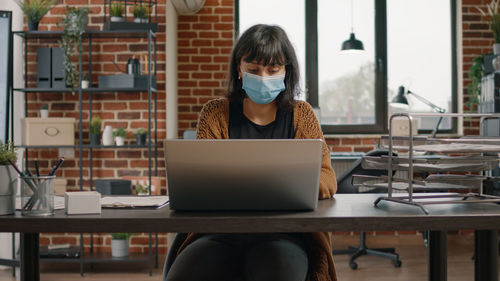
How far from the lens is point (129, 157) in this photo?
12.5ft

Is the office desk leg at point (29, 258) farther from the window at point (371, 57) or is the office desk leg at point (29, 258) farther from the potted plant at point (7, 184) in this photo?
the window at point (371, 57)

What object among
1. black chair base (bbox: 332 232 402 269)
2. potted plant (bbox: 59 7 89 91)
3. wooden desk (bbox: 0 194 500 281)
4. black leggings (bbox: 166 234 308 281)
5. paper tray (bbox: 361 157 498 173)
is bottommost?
black chair base (bbox: 332 232 402 269)

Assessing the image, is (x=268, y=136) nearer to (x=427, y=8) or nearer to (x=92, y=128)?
(x=92, y=128)

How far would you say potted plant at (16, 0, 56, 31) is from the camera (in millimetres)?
3559

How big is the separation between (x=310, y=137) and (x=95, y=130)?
7.37 ft

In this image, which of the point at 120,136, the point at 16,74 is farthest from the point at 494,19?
the point at 16,74

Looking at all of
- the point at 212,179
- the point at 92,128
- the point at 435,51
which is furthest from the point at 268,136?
the point at 435,51

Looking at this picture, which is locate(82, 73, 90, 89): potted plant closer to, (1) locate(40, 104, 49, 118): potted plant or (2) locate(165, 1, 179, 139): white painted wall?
(1) locate(40, 104, 49, 118): potted plant

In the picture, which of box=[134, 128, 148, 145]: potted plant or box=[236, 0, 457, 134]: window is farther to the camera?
box=[236, 0, 457, 134]: window

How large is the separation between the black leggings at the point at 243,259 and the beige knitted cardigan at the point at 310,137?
0.05 metres

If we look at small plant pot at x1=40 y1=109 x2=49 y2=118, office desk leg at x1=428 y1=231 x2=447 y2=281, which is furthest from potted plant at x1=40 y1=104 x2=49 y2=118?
office desk leg at x1=428 y1=231 x2=447 y2=281

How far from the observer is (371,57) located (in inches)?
186

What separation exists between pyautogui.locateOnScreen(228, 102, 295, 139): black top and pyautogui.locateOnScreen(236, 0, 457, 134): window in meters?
2.92

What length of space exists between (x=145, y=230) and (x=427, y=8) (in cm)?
428
